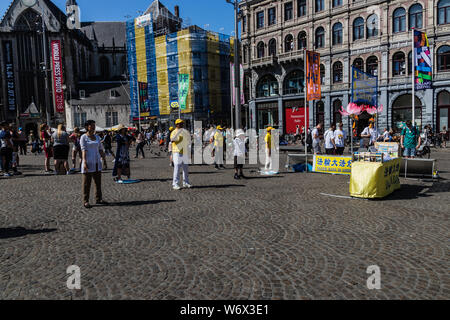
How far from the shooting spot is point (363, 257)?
182 inches

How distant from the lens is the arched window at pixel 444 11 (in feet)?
95.0

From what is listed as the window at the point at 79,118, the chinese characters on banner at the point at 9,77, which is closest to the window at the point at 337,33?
the window at the point at 79,118

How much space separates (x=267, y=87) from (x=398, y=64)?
562 inches

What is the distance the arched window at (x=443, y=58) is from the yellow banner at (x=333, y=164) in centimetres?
2402

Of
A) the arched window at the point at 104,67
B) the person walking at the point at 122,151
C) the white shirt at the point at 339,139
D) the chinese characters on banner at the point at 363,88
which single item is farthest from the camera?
the arched window at the point at 104,67

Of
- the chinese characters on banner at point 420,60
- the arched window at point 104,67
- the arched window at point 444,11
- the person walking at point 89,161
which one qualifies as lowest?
the person walking at point 89,161

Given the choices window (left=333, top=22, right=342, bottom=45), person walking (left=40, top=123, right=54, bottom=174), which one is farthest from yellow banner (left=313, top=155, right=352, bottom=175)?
window (left=333, top=22, right=342, bottom=45)

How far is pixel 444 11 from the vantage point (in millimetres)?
29156

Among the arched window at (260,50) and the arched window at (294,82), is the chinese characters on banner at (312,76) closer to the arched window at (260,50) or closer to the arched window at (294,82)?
the arched window at (294,82)

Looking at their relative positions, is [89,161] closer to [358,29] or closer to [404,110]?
[404,110]

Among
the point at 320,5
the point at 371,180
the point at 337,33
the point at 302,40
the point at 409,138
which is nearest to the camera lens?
the point at 371,180

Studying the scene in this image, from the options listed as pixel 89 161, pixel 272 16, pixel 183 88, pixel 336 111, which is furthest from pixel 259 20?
pixel 89 161
